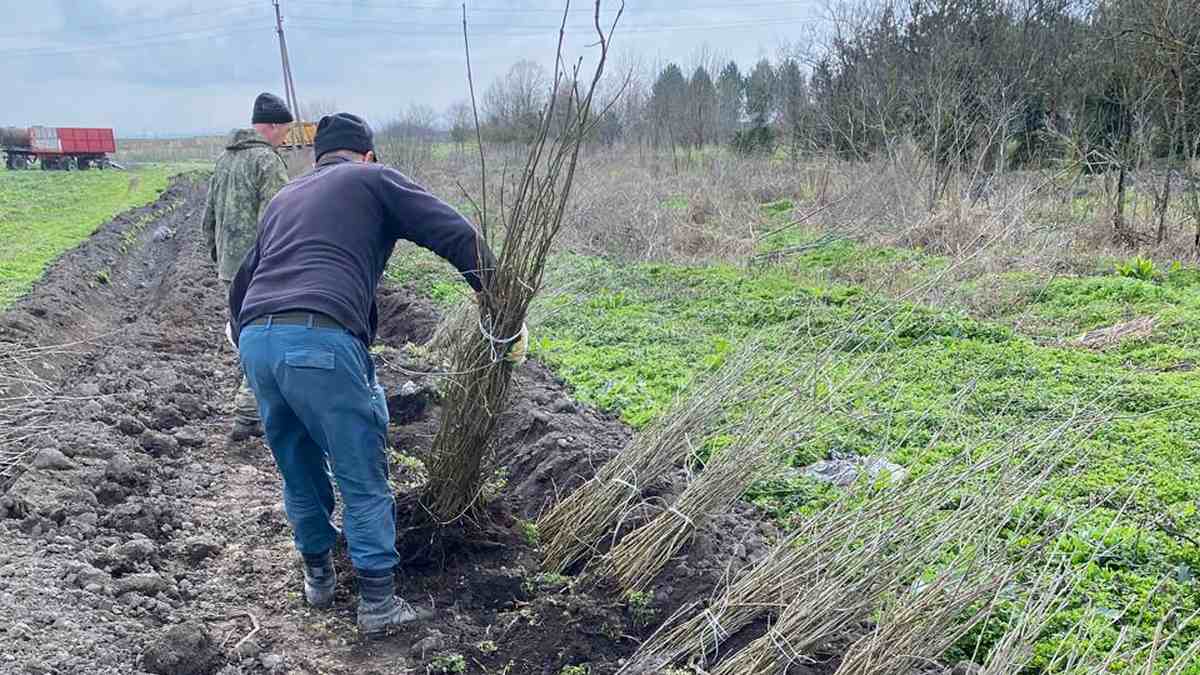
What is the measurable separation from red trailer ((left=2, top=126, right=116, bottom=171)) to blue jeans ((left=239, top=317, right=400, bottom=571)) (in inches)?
1862

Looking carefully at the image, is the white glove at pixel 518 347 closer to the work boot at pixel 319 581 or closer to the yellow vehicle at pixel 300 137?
the work boot at pixel 319 581

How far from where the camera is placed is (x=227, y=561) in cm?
389

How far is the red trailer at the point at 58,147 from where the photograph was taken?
138 ft

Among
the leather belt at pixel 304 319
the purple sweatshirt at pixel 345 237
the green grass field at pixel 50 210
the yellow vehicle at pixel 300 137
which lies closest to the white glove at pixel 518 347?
the purple sweatshirt at pixel 345 237

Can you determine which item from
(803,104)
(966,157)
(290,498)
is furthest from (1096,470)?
(803,104)

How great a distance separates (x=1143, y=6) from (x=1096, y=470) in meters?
8.82

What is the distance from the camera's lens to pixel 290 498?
3414mm

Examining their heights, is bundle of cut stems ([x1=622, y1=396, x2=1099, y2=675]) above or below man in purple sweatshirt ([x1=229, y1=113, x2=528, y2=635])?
below

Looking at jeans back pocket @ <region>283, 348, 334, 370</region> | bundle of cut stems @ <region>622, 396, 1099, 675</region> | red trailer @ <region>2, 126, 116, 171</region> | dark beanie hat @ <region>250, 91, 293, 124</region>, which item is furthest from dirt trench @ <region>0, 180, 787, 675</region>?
red trailer @ <region>2, 126, 116, 171</region>

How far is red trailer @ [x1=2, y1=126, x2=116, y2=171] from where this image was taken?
42000 millimetres

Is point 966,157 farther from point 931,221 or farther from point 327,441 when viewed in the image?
point 327,441

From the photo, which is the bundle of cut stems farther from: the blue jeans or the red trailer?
the red trailer

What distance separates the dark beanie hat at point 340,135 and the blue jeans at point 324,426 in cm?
79

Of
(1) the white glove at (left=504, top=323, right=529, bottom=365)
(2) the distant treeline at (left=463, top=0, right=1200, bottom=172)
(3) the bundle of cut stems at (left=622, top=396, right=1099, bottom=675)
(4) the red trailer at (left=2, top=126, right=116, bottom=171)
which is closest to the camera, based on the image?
(3) the bundle of cut stems at (left=622, top=396, right=1099, bottom=675)
